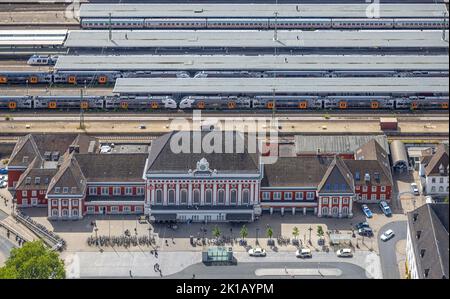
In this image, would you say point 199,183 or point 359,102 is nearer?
point 199,183

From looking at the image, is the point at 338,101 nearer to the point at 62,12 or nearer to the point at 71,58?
the point at 71,58

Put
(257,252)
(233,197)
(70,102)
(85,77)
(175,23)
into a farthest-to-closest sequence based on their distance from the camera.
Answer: (175,23), (85,77), (70,102), (233,197), (257,252)

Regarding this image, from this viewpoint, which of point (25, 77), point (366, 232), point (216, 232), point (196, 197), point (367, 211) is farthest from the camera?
point (25, 77)

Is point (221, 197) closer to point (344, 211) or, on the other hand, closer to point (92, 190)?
point (344, 211)

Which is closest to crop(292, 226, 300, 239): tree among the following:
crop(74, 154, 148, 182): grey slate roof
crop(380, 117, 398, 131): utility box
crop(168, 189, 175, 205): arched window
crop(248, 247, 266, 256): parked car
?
crop(248, 247, 266, 256): parked car

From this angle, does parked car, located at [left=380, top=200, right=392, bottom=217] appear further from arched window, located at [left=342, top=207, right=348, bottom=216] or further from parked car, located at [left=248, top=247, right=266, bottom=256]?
parked car, located at [left=248, top=247, right=266, bottom=256]

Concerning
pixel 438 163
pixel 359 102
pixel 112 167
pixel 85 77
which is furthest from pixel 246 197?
pixel 85 77
